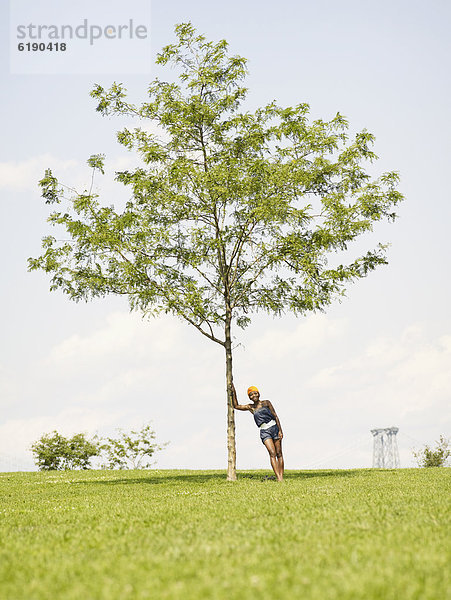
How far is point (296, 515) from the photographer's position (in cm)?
992

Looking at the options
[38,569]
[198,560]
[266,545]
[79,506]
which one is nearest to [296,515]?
[266,545]

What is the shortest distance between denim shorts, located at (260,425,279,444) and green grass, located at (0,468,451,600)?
630 cm

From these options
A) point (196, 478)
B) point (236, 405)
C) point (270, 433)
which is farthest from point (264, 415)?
point (196, 478)

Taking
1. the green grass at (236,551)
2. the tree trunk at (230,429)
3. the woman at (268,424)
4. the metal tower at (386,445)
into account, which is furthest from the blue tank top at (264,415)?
the metal tower at (386,445)

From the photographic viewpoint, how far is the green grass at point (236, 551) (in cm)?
531

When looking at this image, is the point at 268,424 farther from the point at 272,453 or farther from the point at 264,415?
the point at 272,453

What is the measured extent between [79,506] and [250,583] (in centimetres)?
902

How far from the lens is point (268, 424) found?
62.0 feet

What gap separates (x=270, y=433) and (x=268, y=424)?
11.1 inches

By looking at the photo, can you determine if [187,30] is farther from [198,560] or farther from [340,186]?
[198,560]

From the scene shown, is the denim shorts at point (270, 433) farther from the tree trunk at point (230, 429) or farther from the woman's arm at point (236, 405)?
the tree trunk at point (230, 429)

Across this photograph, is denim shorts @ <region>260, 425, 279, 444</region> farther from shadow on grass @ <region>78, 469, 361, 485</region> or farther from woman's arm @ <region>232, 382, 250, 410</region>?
shadow on grass @ <region>78, 469, 361, 485</region>

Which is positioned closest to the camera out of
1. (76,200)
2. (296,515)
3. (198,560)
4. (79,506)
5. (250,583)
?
(250,583)

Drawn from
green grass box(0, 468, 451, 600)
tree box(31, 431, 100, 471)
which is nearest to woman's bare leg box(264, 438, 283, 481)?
green grass box(0, 468, 451, 600)
